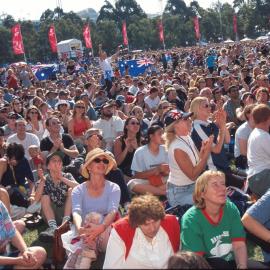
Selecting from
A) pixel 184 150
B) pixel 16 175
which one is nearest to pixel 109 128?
pixel 16 175

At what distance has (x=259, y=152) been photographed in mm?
5359

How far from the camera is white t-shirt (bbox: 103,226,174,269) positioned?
12.1 ft

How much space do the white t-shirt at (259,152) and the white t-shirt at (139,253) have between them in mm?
2000

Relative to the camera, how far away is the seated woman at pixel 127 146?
24.1 ft

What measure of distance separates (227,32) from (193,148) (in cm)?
8132

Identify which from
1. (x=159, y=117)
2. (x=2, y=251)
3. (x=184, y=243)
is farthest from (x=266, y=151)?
(x=159, y=117)

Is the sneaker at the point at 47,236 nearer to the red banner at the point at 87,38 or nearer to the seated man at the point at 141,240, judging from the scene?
the seated man at the point at 141,240

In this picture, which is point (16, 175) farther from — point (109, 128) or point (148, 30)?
point (148, 30)

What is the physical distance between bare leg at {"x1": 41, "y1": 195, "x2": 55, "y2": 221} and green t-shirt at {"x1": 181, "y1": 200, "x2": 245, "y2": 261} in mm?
2268

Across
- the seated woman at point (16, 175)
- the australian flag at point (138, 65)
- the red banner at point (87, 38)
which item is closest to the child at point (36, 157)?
the seated woman at point (16, 175)

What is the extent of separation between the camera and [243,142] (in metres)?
6.75

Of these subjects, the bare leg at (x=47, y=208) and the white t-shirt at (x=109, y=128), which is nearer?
the bare leg at (x=47, y=208)

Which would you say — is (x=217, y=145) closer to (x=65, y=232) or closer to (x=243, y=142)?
(x=243, y=142)

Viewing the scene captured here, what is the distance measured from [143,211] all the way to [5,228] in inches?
59.8
